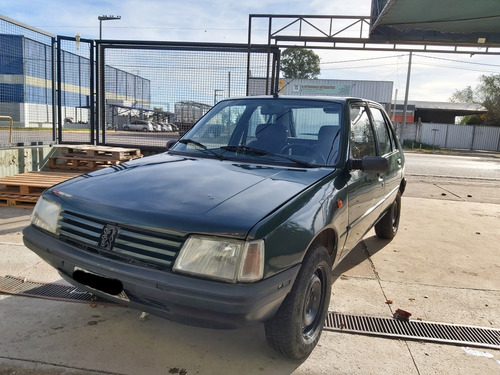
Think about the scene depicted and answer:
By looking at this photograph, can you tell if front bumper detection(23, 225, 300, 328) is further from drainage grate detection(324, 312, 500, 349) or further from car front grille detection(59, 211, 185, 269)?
drainage grate detection(324, 312, 500, 349)

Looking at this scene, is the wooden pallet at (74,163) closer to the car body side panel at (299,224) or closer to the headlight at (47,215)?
the headlight at (47,215)

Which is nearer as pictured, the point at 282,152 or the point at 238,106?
the point at 282,152

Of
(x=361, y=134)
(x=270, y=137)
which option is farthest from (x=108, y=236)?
(x=361, y=134)

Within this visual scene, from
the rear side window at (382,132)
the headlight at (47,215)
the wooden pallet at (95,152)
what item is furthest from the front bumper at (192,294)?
the wooden pallet at (95,152)

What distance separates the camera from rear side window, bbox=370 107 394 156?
4.18 meters

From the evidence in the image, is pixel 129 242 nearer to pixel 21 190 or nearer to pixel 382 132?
pixel 382 132

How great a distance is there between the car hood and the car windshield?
0.22 metres

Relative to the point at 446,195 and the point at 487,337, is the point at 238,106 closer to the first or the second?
the point at 487,337

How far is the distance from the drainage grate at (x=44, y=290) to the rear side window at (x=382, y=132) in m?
3.11

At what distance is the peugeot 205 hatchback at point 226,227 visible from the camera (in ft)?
6.44

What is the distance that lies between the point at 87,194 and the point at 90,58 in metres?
6.84

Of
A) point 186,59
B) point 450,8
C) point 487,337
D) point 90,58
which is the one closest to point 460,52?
point 450,8

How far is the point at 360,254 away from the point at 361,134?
182 cm

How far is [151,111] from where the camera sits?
8281 millimetres
